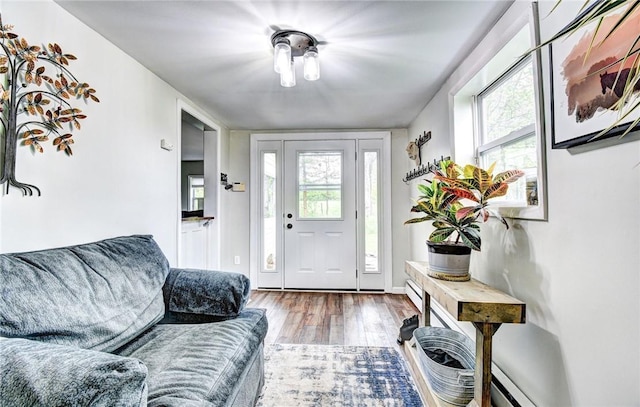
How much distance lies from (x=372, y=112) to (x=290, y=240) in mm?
1837

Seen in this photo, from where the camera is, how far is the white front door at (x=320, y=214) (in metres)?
3.73

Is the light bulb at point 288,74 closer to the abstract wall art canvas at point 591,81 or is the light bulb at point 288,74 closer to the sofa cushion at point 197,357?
the abstract wall art canvas at point 591,81

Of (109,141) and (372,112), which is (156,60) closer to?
(109,141)

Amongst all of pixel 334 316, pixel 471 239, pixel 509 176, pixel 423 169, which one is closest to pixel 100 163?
pixel 471 239

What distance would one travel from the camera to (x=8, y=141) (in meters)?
1.25

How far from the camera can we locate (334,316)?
115 inches

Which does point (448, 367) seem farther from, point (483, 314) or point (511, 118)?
point (511, 118)

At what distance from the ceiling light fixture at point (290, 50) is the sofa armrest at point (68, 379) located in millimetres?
1563

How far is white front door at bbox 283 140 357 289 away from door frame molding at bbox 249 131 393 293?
9 centimetres

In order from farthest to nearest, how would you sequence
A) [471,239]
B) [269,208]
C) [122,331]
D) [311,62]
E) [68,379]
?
1. [269,208]
2. [311,62]
3. [471,239]
4. [122,331]
5. [68,379]

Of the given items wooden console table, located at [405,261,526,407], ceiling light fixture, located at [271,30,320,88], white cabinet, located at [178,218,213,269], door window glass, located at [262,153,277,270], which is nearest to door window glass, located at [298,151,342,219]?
door window glass, located at [262,153,277,270]

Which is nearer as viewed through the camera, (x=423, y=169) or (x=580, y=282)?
(x=580, y=282)

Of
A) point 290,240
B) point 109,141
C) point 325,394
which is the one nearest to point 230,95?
point 109,141

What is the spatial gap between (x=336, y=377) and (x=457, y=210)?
50.5 inches
